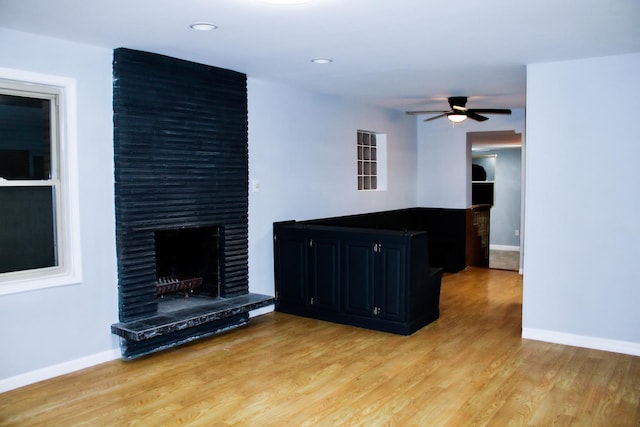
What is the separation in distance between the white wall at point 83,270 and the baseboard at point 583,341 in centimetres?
343

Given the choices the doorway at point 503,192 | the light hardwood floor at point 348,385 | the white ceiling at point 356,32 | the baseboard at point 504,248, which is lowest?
the light hardwood floor at point 348,385

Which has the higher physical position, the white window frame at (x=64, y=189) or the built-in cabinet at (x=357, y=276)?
the white window frame at (x=64, y=189)

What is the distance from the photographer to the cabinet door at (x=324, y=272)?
16.3 feet

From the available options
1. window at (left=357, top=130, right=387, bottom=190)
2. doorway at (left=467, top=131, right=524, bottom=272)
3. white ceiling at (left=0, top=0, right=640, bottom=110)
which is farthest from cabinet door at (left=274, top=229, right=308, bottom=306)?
doorway at (left=467, top=131, right=524, bottom=272)

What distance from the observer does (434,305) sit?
16.7 feet

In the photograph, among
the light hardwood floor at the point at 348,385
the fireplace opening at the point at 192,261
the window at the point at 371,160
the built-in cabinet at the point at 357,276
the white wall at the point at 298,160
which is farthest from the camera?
the window at the point at 371,160

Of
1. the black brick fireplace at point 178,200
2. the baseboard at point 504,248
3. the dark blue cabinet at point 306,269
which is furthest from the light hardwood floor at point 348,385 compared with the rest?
the baseboard at point 504,248

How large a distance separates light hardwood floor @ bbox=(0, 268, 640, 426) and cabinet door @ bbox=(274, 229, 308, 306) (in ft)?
1.75

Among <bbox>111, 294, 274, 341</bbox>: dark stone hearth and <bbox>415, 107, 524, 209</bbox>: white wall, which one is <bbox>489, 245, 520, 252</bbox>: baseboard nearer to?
<bbox>415, 107, 524, 209</bbox>: white wall

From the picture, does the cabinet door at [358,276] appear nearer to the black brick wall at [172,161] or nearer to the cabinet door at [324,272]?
the cabinet door at [324,272]

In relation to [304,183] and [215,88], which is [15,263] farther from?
[304,183]

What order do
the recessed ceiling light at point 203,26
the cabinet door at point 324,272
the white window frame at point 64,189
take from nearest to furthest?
the recessed ceiling light at point 203,26
the white window frame at point 64,189
the cabinet door at point 324,272

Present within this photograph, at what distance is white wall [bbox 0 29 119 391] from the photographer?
3439 mm

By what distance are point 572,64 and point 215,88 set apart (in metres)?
2.98
